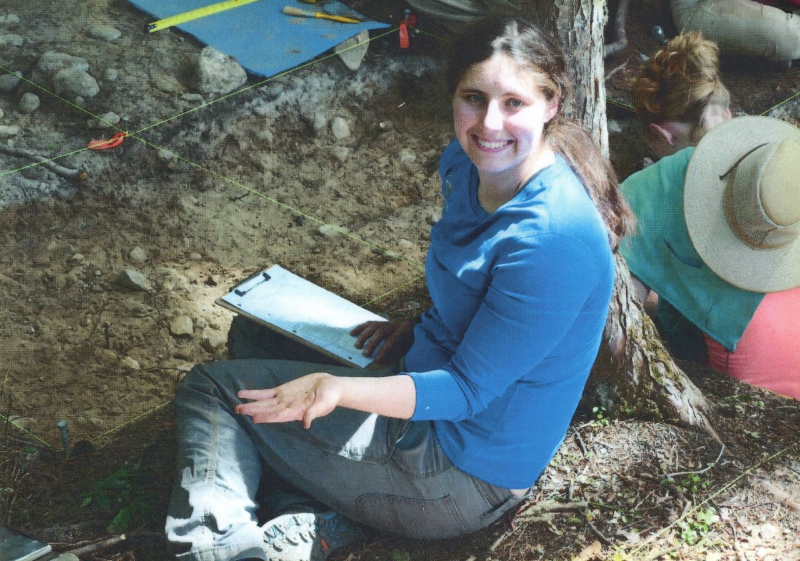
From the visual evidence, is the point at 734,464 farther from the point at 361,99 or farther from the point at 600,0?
the point at 361,99

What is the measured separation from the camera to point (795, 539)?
193cm

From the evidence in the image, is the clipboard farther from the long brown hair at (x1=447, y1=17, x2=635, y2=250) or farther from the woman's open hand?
the long brown hair at (x1=447, y1=17, x2=635, y2=250)

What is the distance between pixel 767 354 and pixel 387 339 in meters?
1.28

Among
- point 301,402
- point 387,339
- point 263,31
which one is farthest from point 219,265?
point 301,402

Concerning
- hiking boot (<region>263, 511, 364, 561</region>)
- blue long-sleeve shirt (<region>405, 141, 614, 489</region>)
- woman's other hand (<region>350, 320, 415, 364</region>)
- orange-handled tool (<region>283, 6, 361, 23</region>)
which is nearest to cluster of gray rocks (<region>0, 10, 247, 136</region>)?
orange-handled tool (<region>283, 6, 361, 23</region>)

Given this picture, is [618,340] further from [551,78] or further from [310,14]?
[310,14]

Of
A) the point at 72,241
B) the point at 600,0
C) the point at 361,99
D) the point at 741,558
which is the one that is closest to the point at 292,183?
the point at 361,99

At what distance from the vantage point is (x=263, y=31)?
393cm

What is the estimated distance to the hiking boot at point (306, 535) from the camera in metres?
1.75

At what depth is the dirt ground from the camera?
200 centimetres

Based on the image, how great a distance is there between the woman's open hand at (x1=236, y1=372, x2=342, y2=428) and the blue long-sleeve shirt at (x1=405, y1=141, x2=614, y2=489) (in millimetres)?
173

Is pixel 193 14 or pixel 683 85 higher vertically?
pixel 683 85

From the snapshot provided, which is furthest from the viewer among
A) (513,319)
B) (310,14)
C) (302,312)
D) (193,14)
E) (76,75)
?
(310,14)

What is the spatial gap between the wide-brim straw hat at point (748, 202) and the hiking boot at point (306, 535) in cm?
138
